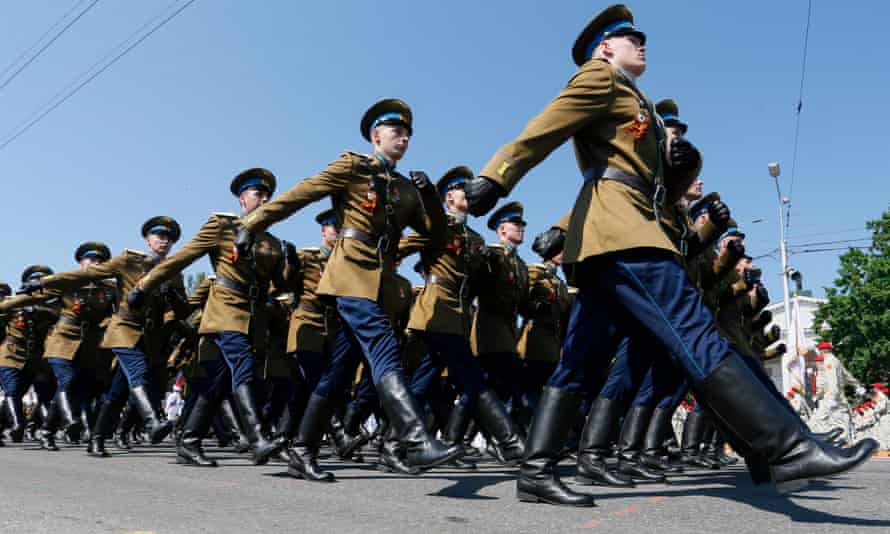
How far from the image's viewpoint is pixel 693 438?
7.07m

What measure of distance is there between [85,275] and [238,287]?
3040 millimetres

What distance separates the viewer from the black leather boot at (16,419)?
413 inches

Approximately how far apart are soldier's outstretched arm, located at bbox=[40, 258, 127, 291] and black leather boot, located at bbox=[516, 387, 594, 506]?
6.14m

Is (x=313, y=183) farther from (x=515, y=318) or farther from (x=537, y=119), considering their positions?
(x=515, y=318)

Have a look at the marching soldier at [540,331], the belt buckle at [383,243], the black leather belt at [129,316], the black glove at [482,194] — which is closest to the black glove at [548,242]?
the belt buckle at [383,243]

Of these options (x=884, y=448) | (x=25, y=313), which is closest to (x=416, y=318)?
(x=25, y=313)

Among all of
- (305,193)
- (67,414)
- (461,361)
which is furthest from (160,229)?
(461,361)

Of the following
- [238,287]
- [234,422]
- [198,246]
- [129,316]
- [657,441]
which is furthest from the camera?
[234,422]

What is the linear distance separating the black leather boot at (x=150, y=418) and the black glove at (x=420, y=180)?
3.54m

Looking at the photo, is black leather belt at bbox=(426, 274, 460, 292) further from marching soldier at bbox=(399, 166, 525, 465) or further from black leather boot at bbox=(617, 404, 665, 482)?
black leather boot at bbox=(617, 404, 665, 482)

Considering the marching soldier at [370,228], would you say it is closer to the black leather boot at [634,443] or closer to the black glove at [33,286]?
the black leather boot at [634,443]

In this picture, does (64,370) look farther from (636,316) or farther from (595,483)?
(636,316)

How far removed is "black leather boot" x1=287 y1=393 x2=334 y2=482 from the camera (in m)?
5.25

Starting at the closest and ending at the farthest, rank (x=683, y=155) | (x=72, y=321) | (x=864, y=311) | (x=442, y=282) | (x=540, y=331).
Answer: (x=683, y=155) → (x=442, y=282) → (x=540, y=331) → (x=72, y=321) → (x=864, y=311)
